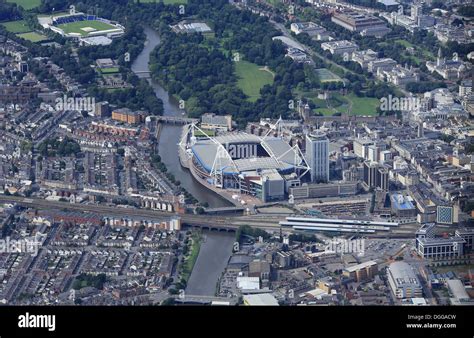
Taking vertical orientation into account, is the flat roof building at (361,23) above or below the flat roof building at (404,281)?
above

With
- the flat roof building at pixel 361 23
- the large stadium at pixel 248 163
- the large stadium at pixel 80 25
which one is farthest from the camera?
the large stadium at pixel 80 25

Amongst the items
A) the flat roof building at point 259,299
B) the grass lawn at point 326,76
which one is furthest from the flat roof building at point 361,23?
the flat roof building at point 259,299

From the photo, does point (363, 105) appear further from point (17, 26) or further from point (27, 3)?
point (27, 3)

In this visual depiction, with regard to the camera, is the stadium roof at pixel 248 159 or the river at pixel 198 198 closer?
the river at pixel 198 198

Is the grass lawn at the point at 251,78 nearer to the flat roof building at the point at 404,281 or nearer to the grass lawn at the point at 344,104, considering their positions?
the grass lawn at the point at 344,104

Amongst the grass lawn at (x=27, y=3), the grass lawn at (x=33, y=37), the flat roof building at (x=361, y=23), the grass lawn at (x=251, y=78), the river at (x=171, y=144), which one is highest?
the grass lawn at (x=27, y=3)

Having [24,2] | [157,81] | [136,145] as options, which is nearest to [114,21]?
[24,2]

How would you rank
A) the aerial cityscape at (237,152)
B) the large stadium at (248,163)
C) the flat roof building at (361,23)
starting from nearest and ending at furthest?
the aerial cityscape at (237,152)
the large stadium at (248,163)
the flat roof building at (361,23)

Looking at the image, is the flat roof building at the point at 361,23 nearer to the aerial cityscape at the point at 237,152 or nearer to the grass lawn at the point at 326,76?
the aerial cityscape at the point at 237,152

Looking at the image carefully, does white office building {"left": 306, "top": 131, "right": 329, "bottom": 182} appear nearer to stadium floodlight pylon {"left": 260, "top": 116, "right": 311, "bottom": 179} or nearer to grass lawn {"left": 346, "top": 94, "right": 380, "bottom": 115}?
stadium floodlight pylon {"left": 260, "top": 116, "right": 311, "bottom": 179}
